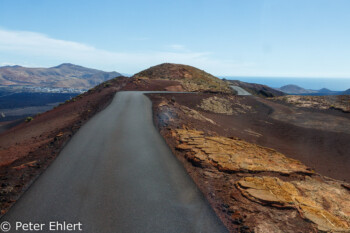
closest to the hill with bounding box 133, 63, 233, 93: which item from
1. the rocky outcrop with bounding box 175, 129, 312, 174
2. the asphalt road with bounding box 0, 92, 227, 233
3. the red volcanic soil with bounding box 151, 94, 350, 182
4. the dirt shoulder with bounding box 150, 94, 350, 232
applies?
the red volcanic soil with bounding box 151, 94, 350, 182

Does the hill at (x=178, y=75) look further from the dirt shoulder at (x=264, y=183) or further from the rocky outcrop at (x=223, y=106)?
the dirt shoulder at (x=264, y=183)

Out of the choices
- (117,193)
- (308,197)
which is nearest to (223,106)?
(308,197)

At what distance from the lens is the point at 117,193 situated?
6941 millimetres

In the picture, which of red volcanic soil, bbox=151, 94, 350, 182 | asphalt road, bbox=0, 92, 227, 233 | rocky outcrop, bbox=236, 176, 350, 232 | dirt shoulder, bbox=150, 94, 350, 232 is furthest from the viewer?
red volcanic soil, bbox=151, 94, 350, 182

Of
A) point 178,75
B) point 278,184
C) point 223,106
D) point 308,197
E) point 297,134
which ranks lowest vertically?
point 297,134

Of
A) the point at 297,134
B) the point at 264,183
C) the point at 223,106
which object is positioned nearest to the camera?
the point at 264,183

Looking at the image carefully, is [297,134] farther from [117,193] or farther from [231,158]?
[117,193]

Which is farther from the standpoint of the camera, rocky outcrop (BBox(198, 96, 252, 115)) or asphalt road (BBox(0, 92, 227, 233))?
rocky outcrop (BBox(198, 96, 252, 115))

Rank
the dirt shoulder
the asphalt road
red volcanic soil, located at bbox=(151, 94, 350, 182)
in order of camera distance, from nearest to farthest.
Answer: the asphalt road → the dirt shoulder → red volcanic soil, located at bbox=(151, 94, 350, 182)

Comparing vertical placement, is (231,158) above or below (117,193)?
above

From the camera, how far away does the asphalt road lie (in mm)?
5680

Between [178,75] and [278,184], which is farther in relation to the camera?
[178,75]

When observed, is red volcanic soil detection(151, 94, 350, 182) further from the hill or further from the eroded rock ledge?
the hill

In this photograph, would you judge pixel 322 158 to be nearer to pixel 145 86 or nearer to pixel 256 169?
pixel 256 169
